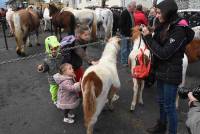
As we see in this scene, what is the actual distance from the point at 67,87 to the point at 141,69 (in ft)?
4.42

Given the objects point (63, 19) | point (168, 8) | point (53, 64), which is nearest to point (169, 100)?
point (168, 8)

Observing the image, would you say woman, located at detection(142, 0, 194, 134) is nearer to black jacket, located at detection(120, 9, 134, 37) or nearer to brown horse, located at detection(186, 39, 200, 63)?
brown horse, located at detection(186, 39, 200, 63)

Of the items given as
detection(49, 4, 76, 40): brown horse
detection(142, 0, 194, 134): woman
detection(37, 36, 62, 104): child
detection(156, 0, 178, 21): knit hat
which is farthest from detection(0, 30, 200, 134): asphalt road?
detection(49, 4, 76, 40): brown horse

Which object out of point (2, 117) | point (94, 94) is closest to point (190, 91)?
point (94, 94)

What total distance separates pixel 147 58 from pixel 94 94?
62.5 inches

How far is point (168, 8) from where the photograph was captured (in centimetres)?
351

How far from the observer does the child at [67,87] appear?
15.4 ft

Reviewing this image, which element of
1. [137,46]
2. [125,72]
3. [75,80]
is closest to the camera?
[75,80]

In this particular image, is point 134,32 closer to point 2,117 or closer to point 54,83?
point 54,83

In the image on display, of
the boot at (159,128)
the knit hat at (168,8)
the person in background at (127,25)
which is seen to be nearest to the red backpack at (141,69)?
the boot at (159,128)

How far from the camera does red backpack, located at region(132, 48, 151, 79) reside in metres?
4.99

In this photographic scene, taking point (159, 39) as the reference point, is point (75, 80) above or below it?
below

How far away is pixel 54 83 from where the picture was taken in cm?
521

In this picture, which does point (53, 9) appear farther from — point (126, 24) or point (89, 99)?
point (89, 99)
